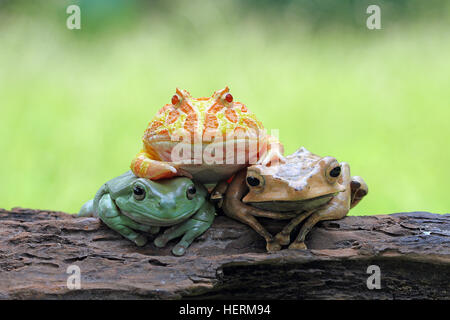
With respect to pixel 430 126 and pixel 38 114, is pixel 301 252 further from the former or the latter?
pixel 38 114

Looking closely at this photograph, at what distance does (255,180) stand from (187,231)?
0.50 meters

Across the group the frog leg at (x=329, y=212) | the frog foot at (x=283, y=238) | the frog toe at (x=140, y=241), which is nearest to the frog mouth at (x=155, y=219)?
the frog toe at (x=140, y=241)

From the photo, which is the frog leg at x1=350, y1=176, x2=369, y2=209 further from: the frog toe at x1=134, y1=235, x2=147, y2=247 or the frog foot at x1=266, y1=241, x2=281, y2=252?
the frog toe at x1=134, y1=235, x2=147, y2=247

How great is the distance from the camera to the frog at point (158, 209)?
2.34m

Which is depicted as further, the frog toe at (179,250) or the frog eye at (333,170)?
the frog toe at (179,250)

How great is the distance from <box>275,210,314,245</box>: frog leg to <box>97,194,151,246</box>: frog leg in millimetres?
722

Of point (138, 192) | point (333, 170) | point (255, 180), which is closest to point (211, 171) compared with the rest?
point (255, 180)

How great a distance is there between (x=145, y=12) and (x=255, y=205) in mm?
2138

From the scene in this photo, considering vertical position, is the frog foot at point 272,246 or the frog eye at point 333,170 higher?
the frog eye at point 333,170

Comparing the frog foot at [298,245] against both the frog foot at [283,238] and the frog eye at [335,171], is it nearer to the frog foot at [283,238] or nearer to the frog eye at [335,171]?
the frog foot at [283,238]

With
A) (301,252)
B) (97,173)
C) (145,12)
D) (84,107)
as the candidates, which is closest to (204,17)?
(145,12)

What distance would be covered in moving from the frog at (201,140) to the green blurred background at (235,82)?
1222 mm

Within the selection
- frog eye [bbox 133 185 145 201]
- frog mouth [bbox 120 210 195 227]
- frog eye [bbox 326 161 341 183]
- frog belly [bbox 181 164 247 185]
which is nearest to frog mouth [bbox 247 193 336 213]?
frog eye [bbox 326 161 341 183]

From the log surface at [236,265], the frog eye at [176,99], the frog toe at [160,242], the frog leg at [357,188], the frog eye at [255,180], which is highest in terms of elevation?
the frog eye at [176,99]
